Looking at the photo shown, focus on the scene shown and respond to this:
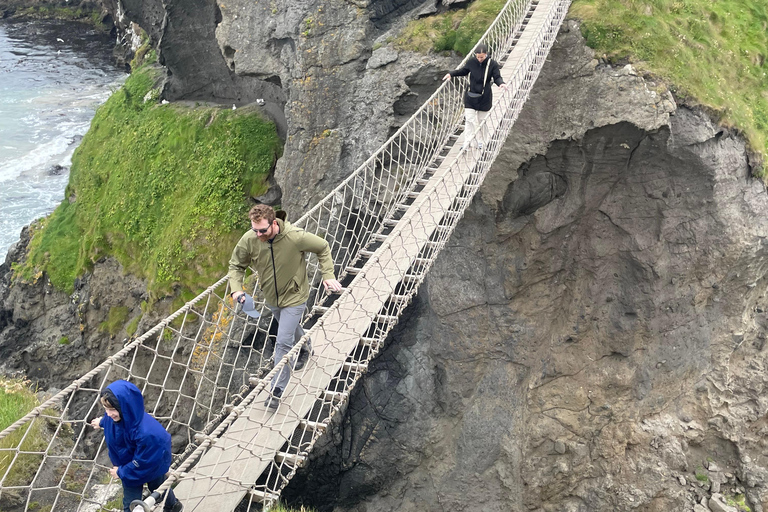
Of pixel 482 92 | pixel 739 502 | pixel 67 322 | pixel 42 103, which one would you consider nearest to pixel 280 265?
pixel 482 92

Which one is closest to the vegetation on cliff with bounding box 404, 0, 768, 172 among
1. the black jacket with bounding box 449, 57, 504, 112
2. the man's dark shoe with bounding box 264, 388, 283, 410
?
the black jacket with bounding box 449, 57, 504, 112

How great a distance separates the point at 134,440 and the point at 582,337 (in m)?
6.28

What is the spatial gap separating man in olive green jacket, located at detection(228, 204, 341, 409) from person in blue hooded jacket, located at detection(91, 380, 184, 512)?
Answer: 0.96 metres

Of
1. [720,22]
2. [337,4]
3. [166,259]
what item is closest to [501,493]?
[166,259]

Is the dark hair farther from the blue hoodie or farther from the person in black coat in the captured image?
the person in black coat

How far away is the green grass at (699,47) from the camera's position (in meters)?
7.31

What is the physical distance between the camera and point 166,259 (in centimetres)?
923

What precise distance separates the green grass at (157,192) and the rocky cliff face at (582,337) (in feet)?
11.2

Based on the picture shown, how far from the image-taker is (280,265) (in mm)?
4031

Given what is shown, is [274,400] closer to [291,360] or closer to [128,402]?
[291,360]

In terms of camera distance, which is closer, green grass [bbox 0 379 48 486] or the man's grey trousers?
the man's grey trousers

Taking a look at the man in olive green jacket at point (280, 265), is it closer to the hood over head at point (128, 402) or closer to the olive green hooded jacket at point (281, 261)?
the olive green hooded jacket at point (281, 261)

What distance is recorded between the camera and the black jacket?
6.05 metres

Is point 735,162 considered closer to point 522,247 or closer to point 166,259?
point 522,247
